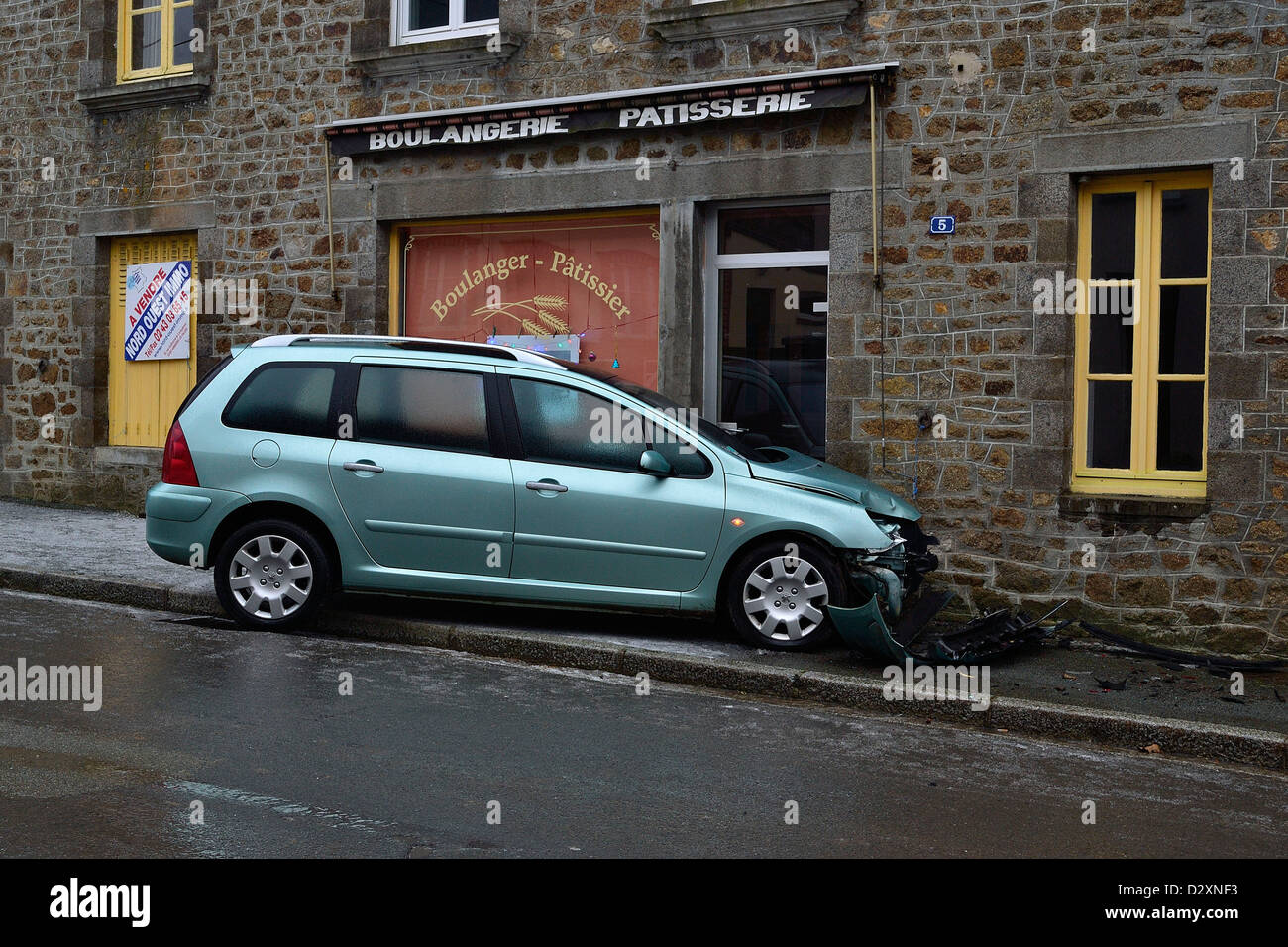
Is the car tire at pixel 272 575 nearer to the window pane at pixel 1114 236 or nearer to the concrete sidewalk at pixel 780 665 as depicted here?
the concrete sidewalk at pixel 780 665

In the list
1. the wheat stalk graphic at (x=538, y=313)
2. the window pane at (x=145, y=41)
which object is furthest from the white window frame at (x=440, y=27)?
the window pane at (x=145, y=41)

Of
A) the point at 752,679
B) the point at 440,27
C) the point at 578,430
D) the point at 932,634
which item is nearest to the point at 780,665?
the point at 752,679

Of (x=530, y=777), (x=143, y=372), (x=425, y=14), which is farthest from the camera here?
(x=143, y=372)

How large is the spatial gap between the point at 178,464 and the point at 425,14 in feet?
17.8

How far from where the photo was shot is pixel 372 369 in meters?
9.33

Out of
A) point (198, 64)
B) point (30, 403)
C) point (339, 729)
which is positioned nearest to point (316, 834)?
point (339, 729)

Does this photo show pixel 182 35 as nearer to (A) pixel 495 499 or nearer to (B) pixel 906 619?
(A) pixel 495 499

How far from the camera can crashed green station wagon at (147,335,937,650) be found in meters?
8.71

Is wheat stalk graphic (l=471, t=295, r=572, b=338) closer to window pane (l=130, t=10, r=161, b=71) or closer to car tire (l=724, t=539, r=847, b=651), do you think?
car tire (l=724, t=539, r=847, b=651)

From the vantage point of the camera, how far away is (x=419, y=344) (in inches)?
374

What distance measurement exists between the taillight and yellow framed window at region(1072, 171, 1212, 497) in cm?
600

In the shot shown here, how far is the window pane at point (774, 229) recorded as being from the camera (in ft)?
37.3

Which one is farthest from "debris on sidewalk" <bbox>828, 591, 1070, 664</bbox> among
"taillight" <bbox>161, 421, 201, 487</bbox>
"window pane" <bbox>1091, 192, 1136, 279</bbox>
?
"taillight" <bbox>161, 421, 201, 487</bbox>

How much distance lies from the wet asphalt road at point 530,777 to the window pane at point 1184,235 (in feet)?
14.0
